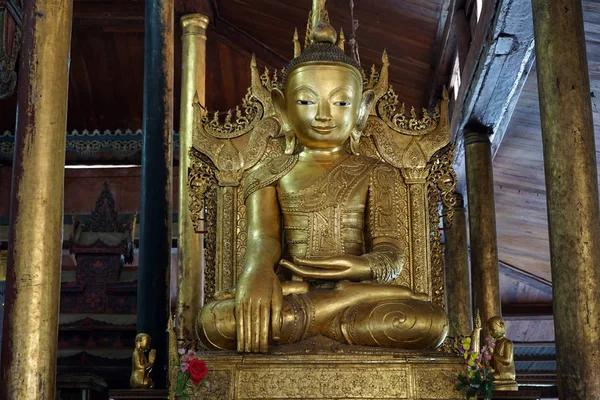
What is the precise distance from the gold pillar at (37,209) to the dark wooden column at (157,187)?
2118mm

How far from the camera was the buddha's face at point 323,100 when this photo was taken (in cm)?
477

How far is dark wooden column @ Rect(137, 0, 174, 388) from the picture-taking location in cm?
648

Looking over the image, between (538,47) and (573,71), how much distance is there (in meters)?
0.29

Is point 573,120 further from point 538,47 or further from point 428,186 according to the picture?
point 428,186

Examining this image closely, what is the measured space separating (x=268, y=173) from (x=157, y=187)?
2197 millimetres

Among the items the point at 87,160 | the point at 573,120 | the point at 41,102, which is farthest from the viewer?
the point at 87,160

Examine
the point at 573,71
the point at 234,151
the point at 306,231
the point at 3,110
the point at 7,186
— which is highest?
the point at 3,110

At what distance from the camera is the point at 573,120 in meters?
4.84

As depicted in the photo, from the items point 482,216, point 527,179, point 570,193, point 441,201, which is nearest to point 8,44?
point 441,201

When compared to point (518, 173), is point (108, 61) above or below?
above

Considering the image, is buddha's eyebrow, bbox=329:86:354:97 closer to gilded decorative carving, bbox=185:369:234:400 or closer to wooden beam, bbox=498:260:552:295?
gilded decorative carving, bbox=185:369:234:400

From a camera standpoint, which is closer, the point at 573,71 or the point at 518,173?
the point at 573,71

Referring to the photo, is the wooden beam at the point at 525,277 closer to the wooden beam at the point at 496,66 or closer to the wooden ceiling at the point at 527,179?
the wooden ceiling at the point at 527,179

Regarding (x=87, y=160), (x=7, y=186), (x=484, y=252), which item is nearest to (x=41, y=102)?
(x=484, y=252)
